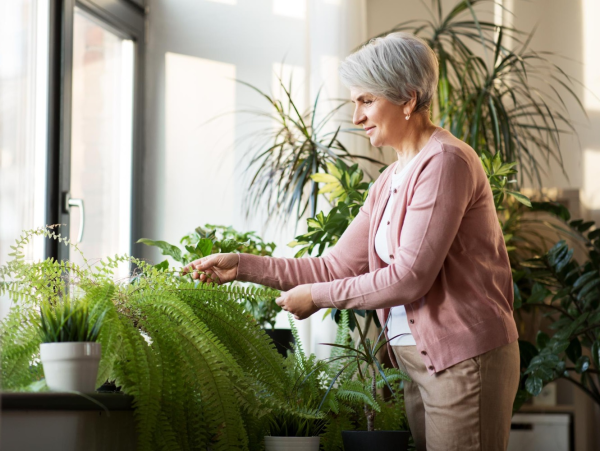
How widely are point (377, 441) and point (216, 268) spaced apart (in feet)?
1.97

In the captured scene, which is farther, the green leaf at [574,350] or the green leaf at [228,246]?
the green leaf at [574,350]

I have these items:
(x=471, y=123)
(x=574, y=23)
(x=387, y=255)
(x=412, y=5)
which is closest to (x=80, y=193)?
(x=471, y=123)

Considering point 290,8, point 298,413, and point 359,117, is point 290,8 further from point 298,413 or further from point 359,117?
point 298,413

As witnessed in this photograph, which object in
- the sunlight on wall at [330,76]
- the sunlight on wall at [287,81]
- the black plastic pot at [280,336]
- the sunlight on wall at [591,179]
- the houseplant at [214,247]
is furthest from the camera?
the sunlight on wall at [591,179]

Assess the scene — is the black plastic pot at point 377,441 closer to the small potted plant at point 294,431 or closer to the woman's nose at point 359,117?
the small potted plant at point 294,431

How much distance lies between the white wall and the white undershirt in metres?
1.78

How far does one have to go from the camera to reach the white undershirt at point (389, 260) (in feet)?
5.20

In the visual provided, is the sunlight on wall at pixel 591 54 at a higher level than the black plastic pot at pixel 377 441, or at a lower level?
higher

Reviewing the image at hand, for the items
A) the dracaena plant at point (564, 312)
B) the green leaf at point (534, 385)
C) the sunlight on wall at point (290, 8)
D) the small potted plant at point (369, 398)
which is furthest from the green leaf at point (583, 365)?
the sunlight on wall at point (290, 8)

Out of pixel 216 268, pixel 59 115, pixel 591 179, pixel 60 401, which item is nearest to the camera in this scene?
pixel 60 401

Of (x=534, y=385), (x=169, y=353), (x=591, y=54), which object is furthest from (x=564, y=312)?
(x=169, y=353)

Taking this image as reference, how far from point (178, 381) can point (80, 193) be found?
78.6 inches

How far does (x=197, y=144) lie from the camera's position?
11.7ft

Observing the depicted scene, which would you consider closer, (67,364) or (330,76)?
(67,364)
